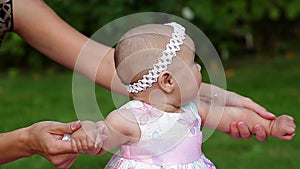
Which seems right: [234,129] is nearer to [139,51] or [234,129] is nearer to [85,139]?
[139,51]

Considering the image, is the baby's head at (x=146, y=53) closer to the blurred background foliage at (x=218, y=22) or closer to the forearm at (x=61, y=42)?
the forearm at (x=61, y=42)

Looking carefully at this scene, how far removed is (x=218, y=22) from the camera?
6.80m

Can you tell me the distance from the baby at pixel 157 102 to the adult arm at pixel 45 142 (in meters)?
0.14

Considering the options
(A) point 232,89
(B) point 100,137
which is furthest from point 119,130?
(A) point 232,89

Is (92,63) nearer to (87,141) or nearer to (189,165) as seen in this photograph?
(189,165)

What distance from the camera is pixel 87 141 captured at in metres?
1.97

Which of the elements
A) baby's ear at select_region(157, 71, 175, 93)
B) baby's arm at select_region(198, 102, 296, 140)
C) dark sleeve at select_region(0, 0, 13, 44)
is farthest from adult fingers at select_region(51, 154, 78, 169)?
dark sleeve at select_region(0, 0, 13, 44)

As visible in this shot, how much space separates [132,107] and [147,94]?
6 centimetres

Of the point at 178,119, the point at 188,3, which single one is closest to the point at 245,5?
the point at 188,3

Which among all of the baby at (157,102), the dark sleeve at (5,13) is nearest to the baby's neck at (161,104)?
the baby at (157,102)

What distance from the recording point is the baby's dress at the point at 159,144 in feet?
7.38

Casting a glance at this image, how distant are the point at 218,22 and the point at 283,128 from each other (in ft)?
14.6

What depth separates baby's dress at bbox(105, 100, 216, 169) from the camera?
225cm

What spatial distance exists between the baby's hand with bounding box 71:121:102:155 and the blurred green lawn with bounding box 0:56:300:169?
2233 mm
